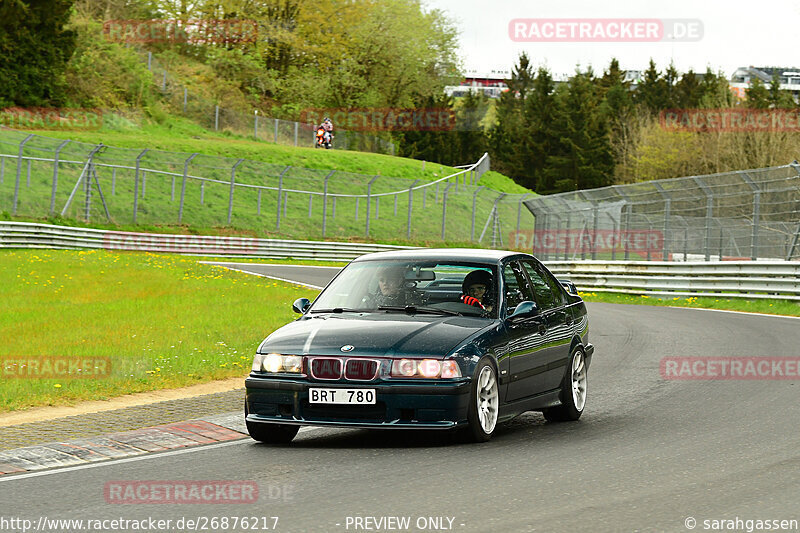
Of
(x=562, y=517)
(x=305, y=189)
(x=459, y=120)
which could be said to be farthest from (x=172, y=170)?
(x=459, y=120)

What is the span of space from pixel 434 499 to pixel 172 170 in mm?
46255

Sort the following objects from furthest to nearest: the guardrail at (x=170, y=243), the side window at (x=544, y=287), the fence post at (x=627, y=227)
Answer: the guardrail at (x=170, y=243), the fence post at (x=627, y=227), the side window at (x=544, y=287)

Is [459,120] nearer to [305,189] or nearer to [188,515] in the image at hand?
[305,189]

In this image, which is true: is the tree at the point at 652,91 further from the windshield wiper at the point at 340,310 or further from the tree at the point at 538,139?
the windshield wiper at the point at 340,310

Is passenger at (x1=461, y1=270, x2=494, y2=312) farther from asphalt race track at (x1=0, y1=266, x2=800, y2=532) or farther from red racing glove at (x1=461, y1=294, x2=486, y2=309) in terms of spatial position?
asphalt race track at (x1=0, y1=266, x2=800, y2=532)

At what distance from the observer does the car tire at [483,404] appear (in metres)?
8.13

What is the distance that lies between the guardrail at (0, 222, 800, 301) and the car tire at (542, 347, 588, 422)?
52.3ft

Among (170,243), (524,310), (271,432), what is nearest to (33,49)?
(170,243)

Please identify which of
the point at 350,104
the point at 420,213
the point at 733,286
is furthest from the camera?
the point at 350,104

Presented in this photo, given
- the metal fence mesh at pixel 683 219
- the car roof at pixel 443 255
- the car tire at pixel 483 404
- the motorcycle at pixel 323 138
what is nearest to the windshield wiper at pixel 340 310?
the car roof at pixel 443 255

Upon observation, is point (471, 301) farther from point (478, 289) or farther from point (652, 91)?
point (652, 91)

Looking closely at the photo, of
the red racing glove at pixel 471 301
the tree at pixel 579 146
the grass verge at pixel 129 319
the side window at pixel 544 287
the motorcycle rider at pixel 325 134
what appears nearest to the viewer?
the red racing glove at pixel 471 301

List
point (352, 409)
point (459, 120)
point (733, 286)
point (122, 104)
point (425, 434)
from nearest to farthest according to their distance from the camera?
point (352, 409), point (425, 434), point (733, 286), point (122, 104), point (459, 120)

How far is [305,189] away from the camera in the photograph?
53.1 metres
